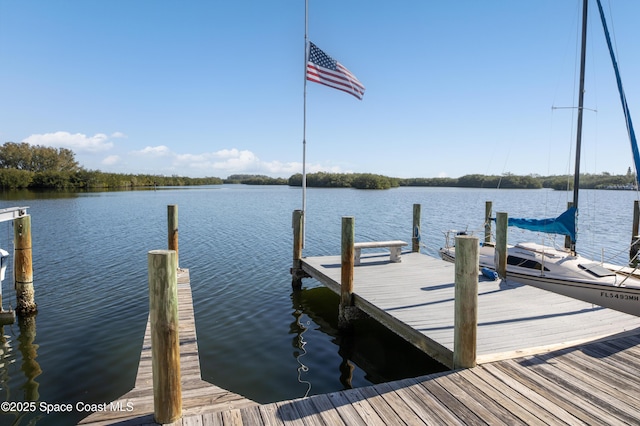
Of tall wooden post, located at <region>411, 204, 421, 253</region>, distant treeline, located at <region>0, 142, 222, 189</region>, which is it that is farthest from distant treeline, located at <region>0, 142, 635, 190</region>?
tall wooden post, located at <region>411, 204, 421, 253</region>

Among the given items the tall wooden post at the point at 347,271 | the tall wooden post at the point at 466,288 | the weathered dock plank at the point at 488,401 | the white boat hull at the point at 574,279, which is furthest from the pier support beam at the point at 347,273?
the white boat hull at the point at 574,279

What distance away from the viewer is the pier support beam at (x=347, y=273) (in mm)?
8414

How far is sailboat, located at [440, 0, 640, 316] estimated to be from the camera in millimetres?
9109

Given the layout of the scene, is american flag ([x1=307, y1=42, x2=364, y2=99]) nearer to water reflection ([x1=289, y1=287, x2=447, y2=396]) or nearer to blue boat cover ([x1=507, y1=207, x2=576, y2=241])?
blue boat cover ([x1=507, y1=207, x2=576, y2=241])

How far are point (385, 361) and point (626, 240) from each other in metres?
23.2

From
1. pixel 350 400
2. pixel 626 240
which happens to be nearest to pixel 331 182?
pixel 626 240

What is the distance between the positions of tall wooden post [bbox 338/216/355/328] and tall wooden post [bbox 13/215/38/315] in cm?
767

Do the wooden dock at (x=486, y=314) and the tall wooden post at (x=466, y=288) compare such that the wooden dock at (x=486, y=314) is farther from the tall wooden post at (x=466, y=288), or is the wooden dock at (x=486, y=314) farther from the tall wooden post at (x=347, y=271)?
the tall wooden post at (x=466, y=288)

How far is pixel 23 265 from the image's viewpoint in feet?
30.6

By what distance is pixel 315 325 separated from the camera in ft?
32.0

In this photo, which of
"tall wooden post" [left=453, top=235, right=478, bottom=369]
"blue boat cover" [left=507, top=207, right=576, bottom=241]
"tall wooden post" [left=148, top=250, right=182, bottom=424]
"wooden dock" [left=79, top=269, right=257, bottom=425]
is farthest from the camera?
"blue boat cover" [left=507, top=207, right=576, bottom=241]

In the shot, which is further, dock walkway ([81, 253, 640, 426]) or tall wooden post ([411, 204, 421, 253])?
tall wooden post ([411, 204, 421, 253])

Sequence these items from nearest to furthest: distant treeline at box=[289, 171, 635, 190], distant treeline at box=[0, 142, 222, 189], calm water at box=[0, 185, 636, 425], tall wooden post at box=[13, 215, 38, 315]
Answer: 1. calm water at box=[0, 185, 636, 425]
2. tall wooden post at box=[13, 215, 38, 315]
3. distant treeline at box=[0, 142, 222, 189]
4. distant treeline at box=[289, 171, 635, 190]

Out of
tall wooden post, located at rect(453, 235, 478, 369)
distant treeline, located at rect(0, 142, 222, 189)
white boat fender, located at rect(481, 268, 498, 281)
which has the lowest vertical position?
white boat fender, located at rect(481, 268, 498, 281)
